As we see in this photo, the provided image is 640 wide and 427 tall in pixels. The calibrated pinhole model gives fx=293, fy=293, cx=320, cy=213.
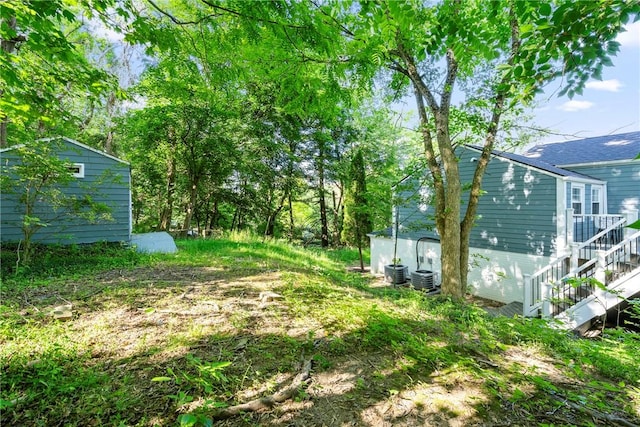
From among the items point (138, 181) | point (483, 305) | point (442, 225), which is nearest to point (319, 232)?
point (138, 181)

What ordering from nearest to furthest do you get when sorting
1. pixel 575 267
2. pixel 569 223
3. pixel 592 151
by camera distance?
pixel 575 267, pixel 569 223, pixel 592 151

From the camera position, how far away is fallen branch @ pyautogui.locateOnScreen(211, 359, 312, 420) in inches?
59.7

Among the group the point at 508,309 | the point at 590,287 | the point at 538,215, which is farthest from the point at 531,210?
the point at 590,287

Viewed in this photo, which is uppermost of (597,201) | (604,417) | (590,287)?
(597,201)

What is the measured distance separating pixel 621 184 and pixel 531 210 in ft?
12.2

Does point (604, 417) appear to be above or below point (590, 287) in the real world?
above

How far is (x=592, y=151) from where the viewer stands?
10883 millimetres

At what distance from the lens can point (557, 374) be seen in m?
2.15

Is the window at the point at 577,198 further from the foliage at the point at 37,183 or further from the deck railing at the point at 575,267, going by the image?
the foliage at the point at 37,183

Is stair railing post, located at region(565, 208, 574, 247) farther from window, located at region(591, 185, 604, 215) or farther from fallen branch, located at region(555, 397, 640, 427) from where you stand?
fallen branch, located at region(555, 397, 640, 427)

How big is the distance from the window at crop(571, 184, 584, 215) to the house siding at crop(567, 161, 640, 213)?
1466 millimetres

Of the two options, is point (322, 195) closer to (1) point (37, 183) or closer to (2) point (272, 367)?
(1) point (37, 183)

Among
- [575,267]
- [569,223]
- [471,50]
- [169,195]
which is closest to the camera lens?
[471,50]

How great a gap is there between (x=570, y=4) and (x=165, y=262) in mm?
6149
